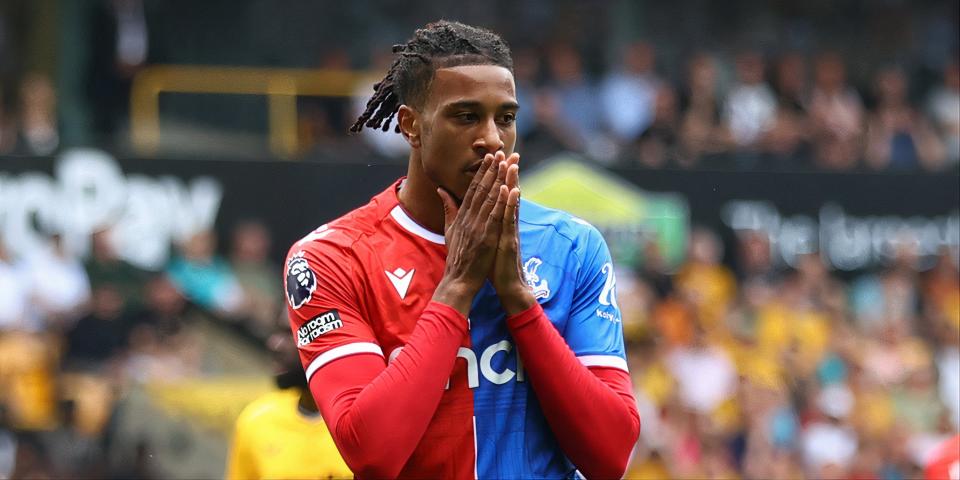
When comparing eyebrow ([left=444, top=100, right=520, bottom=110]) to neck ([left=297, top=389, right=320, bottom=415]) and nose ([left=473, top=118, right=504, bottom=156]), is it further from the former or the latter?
neck ([left=297, top=389, right=320, bottom=415])

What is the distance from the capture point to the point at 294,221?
41.9 ft

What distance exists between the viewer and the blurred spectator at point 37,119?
480 inches

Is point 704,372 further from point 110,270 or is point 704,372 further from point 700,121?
point 110,270

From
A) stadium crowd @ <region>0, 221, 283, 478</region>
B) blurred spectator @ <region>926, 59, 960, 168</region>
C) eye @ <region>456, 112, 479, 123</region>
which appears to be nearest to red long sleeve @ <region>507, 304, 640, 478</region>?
eye @ <region>456, 112, 479, 123</region>

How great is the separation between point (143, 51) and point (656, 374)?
20.8ft

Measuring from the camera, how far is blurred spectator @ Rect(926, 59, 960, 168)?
52.4 ft

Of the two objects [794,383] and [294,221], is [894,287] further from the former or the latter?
[294,221]

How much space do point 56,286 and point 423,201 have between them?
340 inches

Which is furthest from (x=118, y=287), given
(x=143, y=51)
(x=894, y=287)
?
(x=894, y=287)

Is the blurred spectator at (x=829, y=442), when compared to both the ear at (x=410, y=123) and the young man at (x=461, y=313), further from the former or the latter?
the ear at (x=410, y=123)

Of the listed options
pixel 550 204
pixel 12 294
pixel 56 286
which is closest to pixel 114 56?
pixel 56 286

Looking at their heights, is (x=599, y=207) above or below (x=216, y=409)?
above

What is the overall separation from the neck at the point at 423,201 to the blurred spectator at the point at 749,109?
10871 mm

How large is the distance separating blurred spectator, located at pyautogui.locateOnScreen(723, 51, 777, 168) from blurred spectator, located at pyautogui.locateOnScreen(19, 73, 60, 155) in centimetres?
647
